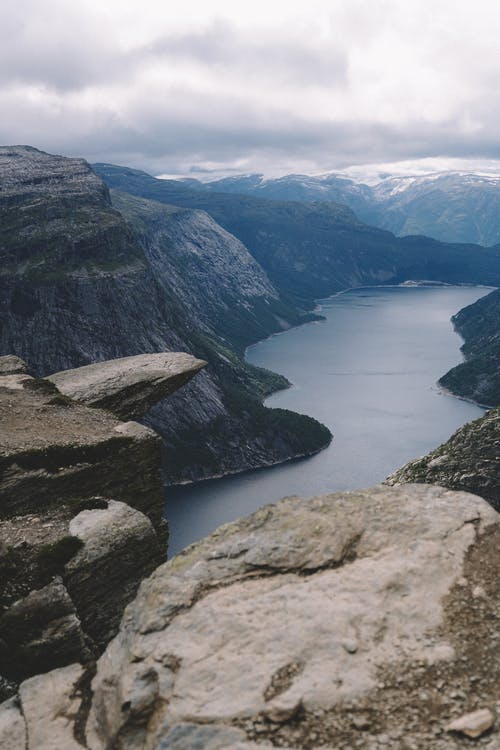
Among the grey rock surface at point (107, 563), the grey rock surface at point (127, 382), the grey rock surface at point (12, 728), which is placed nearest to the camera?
the grey rock surface at point (12, 728)

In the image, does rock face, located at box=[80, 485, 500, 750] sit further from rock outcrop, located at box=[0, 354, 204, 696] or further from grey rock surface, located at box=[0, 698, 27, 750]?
rock outcrop, located at box=[0, 354, 204, 696]

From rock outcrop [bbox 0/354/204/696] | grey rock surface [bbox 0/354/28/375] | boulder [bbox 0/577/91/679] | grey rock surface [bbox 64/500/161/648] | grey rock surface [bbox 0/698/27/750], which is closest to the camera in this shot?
grey rock surface [bbox 0/698/27/750]

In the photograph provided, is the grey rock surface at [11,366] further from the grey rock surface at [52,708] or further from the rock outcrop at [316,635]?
the rock outcrop at [316,635]

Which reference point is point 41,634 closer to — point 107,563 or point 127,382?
point 107,563

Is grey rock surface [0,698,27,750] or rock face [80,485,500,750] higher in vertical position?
rock face [80,485,500,750]

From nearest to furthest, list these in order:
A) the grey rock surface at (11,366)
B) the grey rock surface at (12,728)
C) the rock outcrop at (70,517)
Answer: the grey rock surface at (12,728)
the rock outcrop at (70,517)
the grey rock surface at (11,366)

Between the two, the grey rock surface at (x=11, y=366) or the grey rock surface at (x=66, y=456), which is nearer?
the grey rock surface at (x=66, y=456)

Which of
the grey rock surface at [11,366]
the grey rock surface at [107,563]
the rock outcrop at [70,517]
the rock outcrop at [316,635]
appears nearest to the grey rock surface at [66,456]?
the rock outcrop at [70,517]

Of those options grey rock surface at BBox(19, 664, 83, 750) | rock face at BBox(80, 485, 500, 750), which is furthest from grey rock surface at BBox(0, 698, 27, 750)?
rock face at BBox(80, 485, 500, 750)
